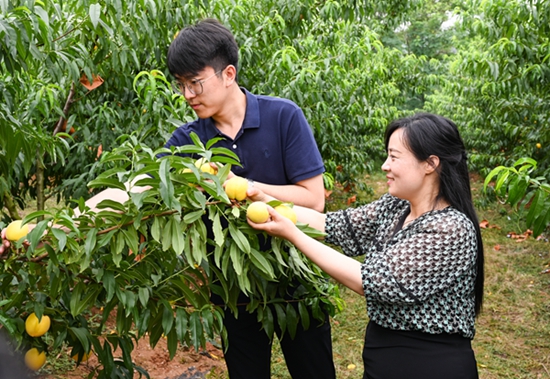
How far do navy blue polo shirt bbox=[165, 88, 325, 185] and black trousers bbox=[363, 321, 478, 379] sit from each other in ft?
2.35

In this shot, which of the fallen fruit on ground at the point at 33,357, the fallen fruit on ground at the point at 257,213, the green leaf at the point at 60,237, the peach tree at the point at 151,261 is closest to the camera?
the green leaf at the point at 60,237

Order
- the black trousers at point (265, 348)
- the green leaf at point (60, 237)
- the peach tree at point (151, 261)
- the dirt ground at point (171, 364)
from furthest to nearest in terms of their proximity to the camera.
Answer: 1. the dirt ground at point (171, 364)
2. the black trousers at point (265, 348)
3. the peach tree at point (151, 261)
4. the green leaf at point (60, 237)

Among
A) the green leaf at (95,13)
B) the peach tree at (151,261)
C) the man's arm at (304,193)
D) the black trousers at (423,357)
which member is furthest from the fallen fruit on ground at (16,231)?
the black trousers at (423,357)

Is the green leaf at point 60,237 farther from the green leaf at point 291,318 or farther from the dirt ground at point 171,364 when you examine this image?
the dirt ground at point 171,364

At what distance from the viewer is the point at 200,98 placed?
7.22 feet

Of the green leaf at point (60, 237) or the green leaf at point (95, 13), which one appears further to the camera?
the green leaf at point (95, 13)

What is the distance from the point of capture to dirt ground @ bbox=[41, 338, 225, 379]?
3.94 metres

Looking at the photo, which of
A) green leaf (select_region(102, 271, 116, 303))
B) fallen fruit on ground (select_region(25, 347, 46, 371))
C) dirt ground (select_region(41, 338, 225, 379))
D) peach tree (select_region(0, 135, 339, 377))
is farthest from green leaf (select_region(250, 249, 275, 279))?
dirt ground (select_region(41, 338, 225, 379))

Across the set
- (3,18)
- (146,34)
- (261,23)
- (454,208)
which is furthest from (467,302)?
(261,23)

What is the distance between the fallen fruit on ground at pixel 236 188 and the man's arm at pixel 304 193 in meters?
0.35

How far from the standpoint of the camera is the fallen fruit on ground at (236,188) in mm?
1853

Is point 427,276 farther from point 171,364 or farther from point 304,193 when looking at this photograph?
point 171,364

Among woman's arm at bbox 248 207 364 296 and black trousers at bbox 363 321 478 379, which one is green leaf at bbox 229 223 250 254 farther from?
black trousers at bbox 363 321 478 379

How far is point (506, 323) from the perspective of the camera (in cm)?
514
